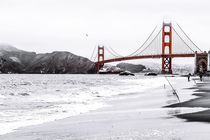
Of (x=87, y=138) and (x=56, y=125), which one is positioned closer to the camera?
(x=87, y=138)

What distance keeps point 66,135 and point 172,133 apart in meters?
2.61

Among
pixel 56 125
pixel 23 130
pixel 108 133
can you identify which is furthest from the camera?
pixel 56 125

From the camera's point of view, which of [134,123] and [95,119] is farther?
[95,119]

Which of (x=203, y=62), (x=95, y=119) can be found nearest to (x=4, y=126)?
(x=95, y=119)

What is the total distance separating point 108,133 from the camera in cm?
1033

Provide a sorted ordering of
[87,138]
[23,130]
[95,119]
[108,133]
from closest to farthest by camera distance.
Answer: [87,138]
[108,133]
[23,130]
[95,119]

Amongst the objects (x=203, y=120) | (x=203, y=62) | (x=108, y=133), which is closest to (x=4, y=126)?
(x=108, y=133)

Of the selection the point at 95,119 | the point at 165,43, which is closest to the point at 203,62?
the point at 165,43

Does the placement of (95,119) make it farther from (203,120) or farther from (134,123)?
(203,120)

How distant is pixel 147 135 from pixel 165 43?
11114 centimetres

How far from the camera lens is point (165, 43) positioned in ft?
391

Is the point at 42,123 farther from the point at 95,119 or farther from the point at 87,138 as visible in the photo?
the point at 87,138

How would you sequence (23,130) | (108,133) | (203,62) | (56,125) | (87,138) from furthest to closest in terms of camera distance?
(203,62) < (56,125) < (23,130) < (108,133) < (87,138)

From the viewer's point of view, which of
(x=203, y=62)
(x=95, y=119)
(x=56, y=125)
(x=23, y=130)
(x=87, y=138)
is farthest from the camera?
(x=203, y=62)
